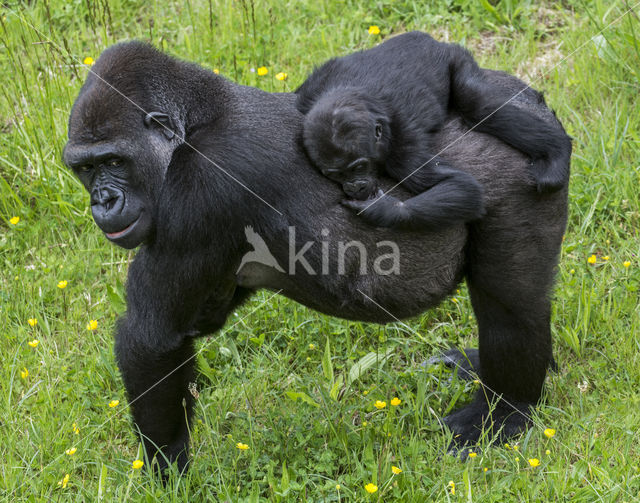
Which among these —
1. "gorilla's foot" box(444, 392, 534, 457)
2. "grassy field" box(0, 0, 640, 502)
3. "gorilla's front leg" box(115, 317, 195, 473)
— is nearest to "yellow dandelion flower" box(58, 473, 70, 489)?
"grassy field" box(0, 0, 640, 502)

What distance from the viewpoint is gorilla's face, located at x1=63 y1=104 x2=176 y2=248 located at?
10.3 feet

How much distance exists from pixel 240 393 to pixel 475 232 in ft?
4.70

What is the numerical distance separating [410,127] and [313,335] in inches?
63.1

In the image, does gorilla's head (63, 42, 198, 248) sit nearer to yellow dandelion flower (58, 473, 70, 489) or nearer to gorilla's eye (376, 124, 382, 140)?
gorilla's eye (376, 124, 382, 140)

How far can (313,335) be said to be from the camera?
176 inches

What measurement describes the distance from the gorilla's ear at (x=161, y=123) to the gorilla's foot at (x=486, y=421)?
185cm

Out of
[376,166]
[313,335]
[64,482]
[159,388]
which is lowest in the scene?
[313,335]

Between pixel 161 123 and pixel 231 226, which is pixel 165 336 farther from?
pixel 161 123

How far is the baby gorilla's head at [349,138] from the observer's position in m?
3.13

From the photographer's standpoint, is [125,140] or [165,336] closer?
[125,140]

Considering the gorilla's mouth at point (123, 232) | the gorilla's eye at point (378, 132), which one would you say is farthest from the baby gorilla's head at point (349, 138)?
the gorilla's mouth at point (123, 232)

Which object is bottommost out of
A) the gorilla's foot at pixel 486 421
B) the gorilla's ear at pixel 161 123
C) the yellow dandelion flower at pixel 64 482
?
the gorilla's foot at pixel 486 421

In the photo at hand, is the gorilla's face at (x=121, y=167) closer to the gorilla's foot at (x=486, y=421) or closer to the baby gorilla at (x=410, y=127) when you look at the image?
the baby gorilla at (x=410, y=127)

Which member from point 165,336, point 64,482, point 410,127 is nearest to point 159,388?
point 165,336
